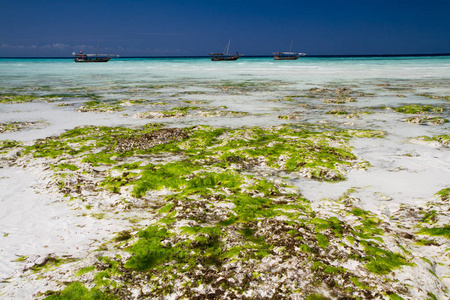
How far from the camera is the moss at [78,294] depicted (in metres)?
3.76

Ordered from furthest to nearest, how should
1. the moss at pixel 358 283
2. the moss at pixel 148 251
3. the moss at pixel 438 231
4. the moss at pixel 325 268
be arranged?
the moss at pixel 438 231 < the moss at pixel 148 251 < the moss at pixel 325 268 < the moss at pixel 358 283

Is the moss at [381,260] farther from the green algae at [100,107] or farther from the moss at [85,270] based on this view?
the green algae at [100,107]

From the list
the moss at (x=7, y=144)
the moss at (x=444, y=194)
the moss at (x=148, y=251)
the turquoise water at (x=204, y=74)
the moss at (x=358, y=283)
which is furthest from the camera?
the turquoise water at (x=204, y=74)

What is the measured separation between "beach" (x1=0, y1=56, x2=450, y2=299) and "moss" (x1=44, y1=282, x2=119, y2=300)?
0.03 m

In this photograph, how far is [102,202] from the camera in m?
6.40

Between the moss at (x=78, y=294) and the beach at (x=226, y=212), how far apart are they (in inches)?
1.0

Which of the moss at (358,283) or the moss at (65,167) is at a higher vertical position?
the moss at (65,167)

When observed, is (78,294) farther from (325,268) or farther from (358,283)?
(358,283)

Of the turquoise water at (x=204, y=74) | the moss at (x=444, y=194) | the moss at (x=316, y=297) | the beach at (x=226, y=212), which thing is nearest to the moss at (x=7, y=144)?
the beach at (x=226, y=212)

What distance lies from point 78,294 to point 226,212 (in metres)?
2.90

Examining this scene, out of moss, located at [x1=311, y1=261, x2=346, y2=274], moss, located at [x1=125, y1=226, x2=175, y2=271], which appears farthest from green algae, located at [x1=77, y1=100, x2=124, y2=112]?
moss, located at [x1=311, y1=261, x2=346, y2=274]

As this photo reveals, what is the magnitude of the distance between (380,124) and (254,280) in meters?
11.4

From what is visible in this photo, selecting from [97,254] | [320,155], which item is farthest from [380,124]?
[97,254]

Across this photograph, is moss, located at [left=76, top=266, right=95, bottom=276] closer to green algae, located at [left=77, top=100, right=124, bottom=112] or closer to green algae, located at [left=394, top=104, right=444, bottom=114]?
green algae, located at [left=77, top=100, right=124, bottom=112]
